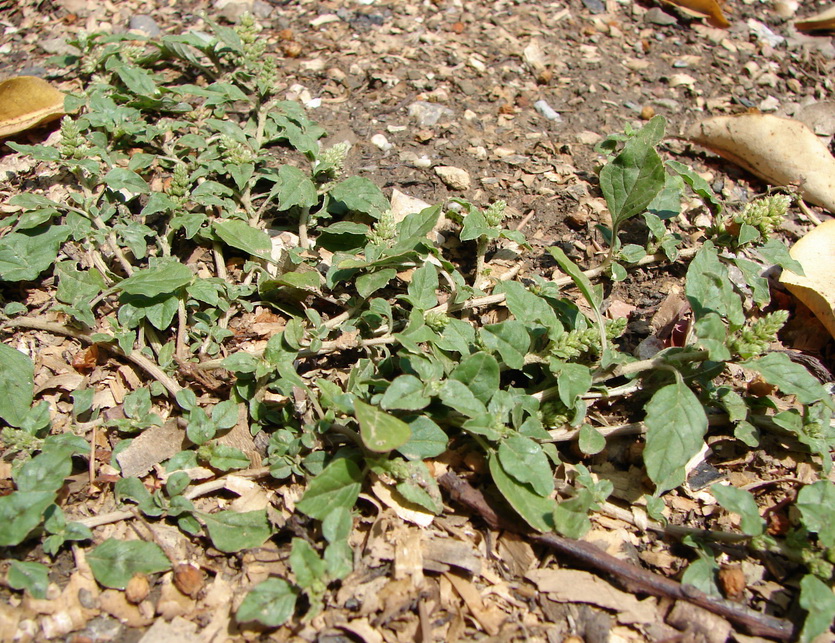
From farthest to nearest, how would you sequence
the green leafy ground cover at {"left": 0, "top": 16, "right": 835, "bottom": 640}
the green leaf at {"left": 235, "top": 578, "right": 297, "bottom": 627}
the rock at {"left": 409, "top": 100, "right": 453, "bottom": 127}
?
1. the rock at {"left": 409, "top": 100, "right": 453, "bottom": 127}
2. the green leafy ground cover at {"left": 0, "top": 16, "right": 835, "bottom": 640}
3. the green leaf at {"left": 235, "top": 578, "right": 297, "bottom": 627}

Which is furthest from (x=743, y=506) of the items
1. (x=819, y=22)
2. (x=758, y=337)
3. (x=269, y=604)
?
(x=819, y=22)

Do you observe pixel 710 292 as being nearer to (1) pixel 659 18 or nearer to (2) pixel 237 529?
(2) pixel 237 529

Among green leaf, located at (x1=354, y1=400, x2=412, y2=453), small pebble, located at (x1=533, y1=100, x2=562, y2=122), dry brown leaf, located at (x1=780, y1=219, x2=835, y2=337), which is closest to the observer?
green leaf, located at (x1=354, y1=400, x2=412, y2=453)

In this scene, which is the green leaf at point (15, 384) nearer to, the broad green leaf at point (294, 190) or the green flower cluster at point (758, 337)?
the broad green leaf at point (294, 190)

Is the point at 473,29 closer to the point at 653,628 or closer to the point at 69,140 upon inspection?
the point at 69,140

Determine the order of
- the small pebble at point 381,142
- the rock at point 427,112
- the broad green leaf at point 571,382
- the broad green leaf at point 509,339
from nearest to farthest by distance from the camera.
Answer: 1. the broad green leaf at point 571,382
2. the broad green leaf at point 509,339
3. the small pebble at point 381,142
4. the rock at point 427,112

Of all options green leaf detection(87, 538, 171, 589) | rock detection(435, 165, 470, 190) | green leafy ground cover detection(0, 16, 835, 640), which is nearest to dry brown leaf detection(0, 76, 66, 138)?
green leafy ground cover detection(0, 16, 835, 640)

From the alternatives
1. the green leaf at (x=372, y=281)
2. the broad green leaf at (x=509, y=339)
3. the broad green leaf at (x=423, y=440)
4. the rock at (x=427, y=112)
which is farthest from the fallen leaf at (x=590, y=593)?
the rock at (x=427, y=112)

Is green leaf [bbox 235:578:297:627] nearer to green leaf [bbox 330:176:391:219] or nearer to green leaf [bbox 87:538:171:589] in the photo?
green leaf [bbox 87:538:171:589]
